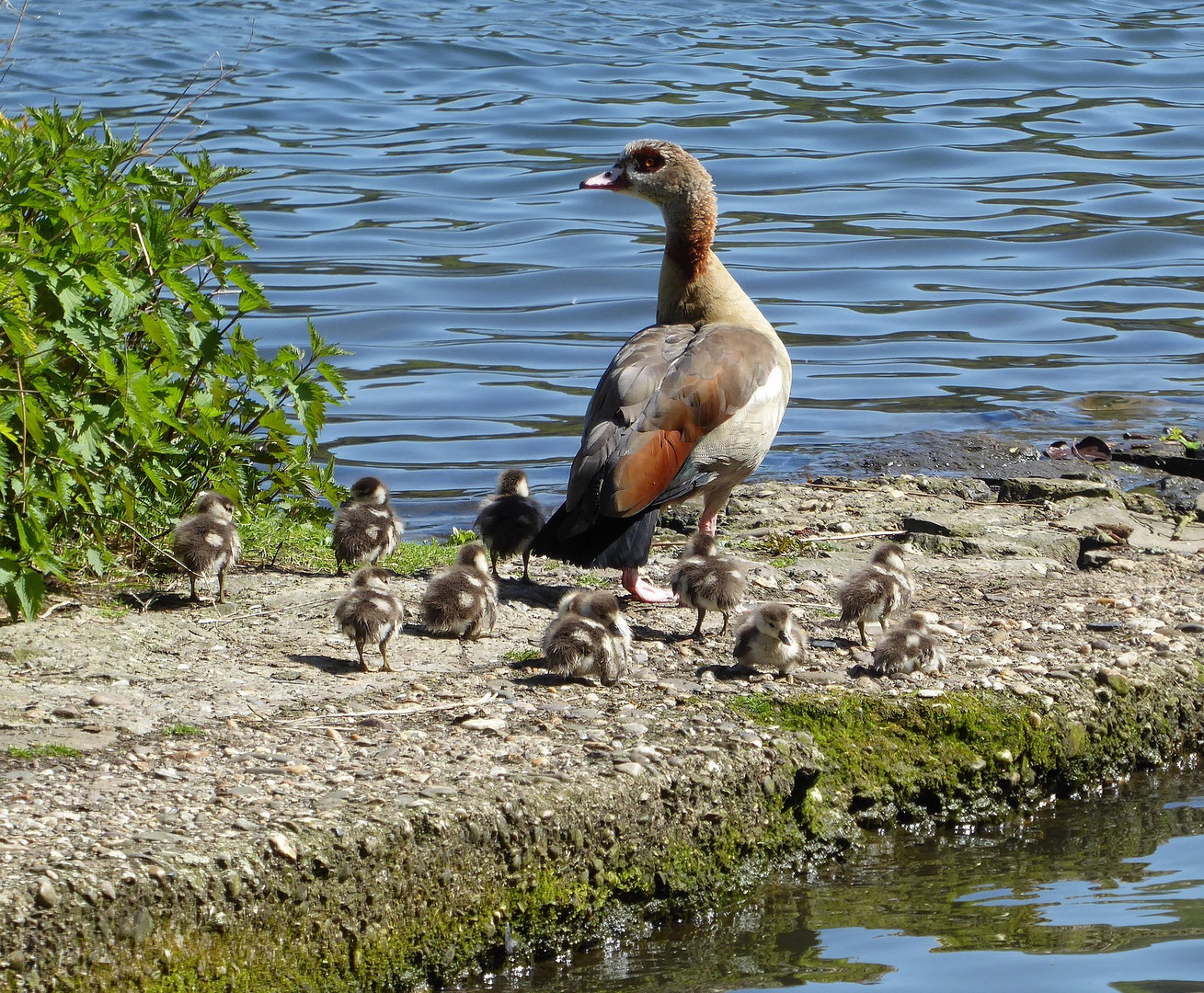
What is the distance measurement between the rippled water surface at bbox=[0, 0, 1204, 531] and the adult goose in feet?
7.76

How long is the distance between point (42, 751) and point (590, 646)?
6.01ft

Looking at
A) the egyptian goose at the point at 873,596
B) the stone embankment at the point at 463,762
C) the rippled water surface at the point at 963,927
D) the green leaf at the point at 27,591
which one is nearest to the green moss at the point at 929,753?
the stone embankment at the point at 463,762

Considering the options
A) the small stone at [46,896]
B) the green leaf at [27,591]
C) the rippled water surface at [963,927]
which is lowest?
the rippled water surface at [963,927]

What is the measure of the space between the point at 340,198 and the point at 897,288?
7.03m

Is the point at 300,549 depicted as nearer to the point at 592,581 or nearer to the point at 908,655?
the point at 592,581

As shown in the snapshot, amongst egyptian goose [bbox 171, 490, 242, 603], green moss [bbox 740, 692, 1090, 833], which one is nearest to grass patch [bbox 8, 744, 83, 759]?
egyptian goose [bbox 171, 490, 242, 603]

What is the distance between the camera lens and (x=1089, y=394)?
44.7 feet

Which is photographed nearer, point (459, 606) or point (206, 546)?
point (459, 606)

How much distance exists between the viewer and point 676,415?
→ 7.58 m

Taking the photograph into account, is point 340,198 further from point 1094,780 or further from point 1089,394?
point 1094,780

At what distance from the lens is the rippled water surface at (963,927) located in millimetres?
4367

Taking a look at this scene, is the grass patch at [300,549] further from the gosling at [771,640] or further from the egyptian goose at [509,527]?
the gosling at [771,640]

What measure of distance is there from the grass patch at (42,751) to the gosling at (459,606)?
174 centimetres

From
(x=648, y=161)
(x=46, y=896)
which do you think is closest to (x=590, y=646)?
(x=46, y=896)
